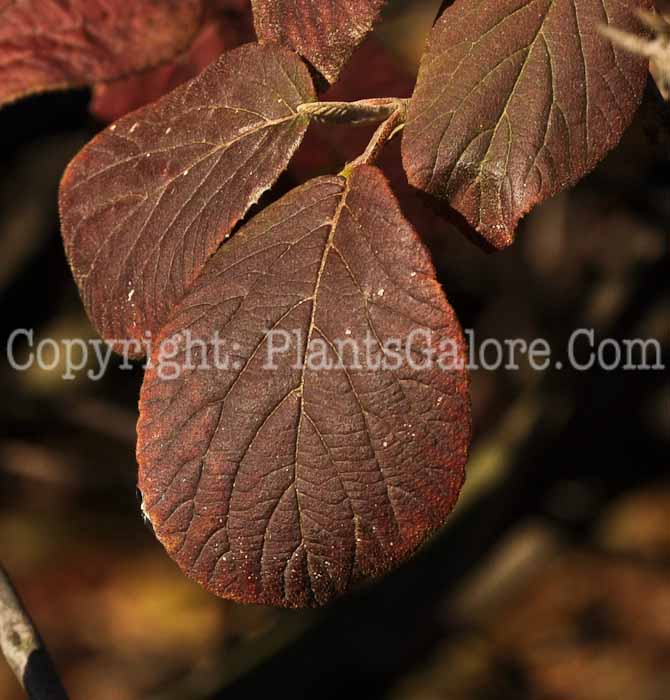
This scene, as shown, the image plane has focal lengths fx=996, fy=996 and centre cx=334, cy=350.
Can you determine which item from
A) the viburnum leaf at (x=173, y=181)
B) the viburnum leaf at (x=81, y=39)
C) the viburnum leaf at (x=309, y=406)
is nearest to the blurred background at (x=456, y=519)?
the viburnum leaf at (x=81, y=39)

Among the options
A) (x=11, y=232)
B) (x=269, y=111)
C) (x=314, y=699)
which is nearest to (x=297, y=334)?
(x=269, y=111)

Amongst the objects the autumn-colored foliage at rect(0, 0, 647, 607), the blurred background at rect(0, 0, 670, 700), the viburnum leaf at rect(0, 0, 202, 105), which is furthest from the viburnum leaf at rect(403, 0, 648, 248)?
the blurred background at rect(0, 0, 670, 700)

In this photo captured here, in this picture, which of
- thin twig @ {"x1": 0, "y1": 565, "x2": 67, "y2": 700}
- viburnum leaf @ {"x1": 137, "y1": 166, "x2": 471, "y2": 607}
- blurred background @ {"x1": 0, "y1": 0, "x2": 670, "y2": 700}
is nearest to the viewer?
viburnum leaf @ {"x1": 137, "y1": 166, "x2": 471, "y2": 607}

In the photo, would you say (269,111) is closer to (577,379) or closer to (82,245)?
(82,245)

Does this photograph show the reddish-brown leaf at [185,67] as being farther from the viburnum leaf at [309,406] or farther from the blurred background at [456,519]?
Answer: the blurred background at [456,519]

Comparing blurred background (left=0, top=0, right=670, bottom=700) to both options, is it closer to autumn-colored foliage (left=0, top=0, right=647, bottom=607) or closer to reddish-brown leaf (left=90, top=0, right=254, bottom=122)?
reddish-brown leaf (left=90, top=0, right=254, bottom=122)

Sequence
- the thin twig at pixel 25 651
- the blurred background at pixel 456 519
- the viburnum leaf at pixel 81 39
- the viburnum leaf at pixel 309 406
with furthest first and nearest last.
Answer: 1. the blurred background at pixel 456 519
2. the viburnum leaf at pixel 81 39
3. the thin twig at pixel 25 651
4. the viburnum leaf at pixel 309 406

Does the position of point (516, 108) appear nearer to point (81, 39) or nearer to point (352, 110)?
point (352, 110)
